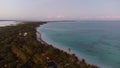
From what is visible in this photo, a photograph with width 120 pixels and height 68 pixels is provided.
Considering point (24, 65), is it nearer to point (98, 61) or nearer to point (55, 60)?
point (55, 60)

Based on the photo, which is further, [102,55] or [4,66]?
[102,55]

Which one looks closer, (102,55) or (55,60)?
(55,60)

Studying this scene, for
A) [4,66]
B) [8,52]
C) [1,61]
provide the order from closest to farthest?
[4,66], [1,61], [8,52]

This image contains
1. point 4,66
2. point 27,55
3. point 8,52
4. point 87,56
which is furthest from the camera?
point 87,56

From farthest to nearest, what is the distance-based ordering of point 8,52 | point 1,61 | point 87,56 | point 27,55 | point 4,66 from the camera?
point 87,56 → point 8,52 → point 27,55 → point 1,61 → point 4,66

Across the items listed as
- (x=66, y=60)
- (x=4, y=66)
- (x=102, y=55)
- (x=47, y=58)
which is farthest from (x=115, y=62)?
(x=4, y=66)

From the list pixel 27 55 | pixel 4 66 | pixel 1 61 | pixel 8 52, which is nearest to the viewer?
pixel 4 66

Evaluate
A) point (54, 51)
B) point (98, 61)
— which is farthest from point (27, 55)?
point (98, 61)

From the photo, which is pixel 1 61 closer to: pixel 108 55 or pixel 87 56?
pixel 87 56
